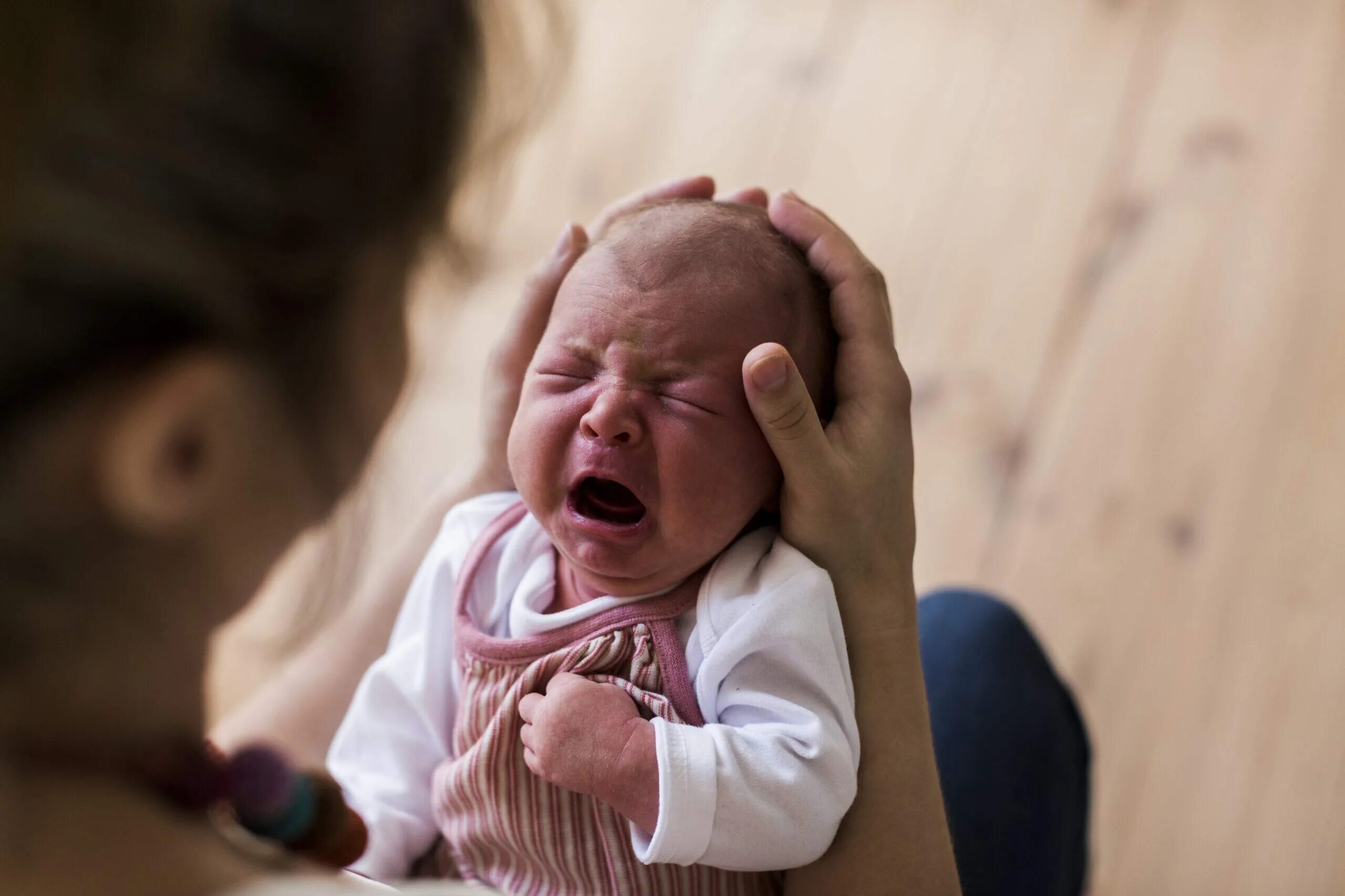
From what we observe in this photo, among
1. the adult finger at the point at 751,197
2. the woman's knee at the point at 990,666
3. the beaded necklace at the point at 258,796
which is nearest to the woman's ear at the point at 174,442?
the beaded necklace at the point at 258,796

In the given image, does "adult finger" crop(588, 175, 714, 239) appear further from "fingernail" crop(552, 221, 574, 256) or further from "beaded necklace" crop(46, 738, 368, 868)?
"beaded necklace" crop(46, 738, 368, 868)

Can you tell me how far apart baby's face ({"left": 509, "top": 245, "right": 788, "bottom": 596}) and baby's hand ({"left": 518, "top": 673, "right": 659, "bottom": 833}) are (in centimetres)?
9

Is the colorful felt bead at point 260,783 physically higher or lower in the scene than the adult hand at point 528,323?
lower

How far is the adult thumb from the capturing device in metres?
0.77

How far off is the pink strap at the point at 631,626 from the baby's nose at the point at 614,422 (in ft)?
0.40

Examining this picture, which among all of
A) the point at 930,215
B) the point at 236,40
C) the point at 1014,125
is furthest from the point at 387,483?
the point at 1014,125

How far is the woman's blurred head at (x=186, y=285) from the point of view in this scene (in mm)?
387

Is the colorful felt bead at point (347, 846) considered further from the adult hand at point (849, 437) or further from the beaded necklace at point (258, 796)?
the adult hand at point (849, 437)

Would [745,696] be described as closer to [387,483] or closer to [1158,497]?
[387,483]

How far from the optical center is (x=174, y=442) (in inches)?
17.3

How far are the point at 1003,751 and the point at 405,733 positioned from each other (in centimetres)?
51

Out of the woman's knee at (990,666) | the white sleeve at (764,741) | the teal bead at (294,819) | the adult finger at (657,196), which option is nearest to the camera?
the teal bead at (294,819)

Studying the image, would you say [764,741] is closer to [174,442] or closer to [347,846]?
[347,846]

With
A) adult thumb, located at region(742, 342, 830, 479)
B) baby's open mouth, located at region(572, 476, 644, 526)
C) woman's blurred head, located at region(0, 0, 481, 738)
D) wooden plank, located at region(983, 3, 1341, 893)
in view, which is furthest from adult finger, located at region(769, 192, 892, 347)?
wooden plank, located at region(983, 3, 1341, 893)
